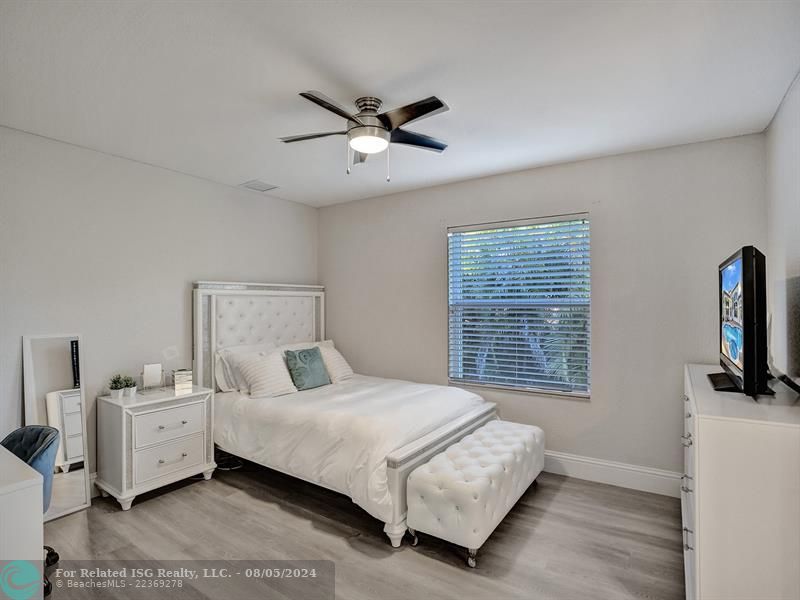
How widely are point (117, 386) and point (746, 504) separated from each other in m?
3.71

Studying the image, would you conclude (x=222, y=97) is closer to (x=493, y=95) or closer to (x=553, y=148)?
(x=493, y=95)

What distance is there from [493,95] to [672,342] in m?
2.21

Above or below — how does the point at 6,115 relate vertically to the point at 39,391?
above

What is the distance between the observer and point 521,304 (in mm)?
3738

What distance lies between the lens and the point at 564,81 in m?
2.20

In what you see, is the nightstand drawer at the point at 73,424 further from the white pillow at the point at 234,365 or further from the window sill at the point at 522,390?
the window sill at the point at 522,390

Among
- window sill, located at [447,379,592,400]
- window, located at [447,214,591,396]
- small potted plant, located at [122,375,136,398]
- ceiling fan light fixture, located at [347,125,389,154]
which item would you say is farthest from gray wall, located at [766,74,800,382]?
small potted plant, located at [122,375,136,398]

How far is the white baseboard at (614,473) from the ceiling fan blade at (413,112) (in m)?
2.87

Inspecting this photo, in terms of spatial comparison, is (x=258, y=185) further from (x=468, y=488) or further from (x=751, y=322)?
(x=751, y=322)

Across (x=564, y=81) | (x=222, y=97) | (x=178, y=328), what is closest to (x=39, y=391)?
(x=178, y=328)

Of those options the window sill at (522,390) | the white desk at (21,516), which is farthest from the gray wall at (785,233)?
the white desk at (21,516)

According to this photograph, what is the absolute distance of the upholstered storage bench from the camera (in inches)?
89.4

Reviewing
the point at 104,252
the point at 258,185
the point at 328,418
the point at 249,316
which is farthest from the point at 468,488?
the point at 258,185

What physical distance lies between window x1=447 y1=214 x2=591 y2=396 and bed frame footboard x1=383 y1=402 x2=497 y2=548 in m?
1.00
